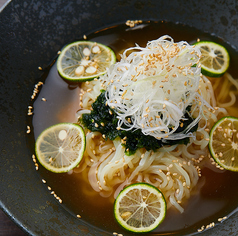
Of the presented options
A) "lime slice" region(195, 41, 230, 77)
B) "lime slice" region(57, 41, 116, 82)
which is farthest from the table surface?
"lime slice" region(195, 41, 230, 77)

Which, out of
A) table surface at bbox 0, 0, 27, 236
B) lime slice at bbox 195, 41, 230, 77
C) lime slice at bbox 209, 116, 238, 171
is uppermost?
lime slice at bbox 195, 41, 230, 77

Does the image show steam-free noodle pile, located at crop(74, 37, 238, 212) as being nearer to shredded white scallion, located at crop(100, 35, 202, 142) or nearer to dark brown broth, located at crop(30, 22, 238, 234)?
shredded white scallion, located at crop(100, 35, 202, 142)

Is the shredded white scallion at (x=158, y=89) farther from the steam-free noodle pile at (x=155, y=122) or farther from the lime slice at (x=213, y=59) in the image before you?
the lime slice at (x=213, y=59)

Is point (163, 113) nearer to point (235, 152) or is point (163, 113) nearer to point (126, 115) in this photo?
point (126, 115)

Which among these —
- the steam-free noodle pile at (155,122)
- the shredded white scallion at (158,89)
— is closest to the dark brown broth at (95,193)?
the steam-free noodle pile at (155,122)

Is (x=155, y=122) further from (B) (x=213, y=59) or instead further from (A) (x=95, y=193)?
(B) (x=213, y=59)

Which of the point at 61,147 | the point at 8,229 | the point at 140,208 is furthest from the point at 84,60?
the point at 8,229
